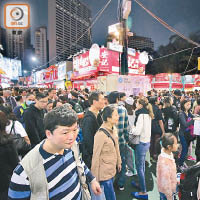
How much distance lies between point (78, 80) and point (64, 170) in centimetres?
→ 2325

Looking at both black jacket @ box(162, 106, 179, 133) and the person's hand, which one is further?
black jacket @ box(162, 106, 179, 133)

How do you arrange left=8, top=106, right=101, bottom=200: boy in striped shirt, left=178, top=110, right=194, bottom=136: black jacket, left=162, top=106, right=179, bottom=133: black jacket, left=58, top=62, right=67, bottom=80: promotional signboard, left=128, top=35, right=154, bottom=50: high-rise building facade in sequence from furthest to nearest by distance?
left=128, top=35, right=154, bottom=50: high-rise building facade
left=58, top=62, right=67, bottom=80: promotional signboard
left=162, top=106, right=179, bottom=133: black jacket
left=178, top=110, right=194, bottom=136: black jacket
left=8, top=106, right=101, bottom=200: boy in striped shirt

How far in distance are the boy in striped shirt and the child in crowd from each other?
1.36 metres

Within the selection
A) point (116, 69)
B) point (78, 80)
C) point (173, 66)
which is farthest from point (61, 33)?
point (173, 66)

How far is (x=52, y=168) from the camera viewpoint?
1397mm

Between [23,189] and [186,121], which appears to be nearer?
[23,189]

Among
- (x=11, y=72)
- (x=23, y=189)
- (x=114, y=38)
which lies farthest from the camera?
(x=11, y=72)

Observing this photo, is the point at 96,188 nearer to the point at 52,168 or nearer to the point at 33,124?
the point at 52,168

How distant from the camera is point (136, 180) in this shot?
398 centimetres

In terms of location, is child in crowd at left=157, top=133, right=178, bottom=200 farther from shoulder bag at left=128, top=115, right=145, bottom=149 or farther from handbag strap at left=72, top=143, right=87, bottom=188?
handbag strap at left=72, top=143, right=87, bottom=188

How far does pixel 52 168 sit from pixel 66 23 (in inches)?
1251

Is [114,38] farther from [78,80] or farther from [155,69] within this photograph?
[155,69]

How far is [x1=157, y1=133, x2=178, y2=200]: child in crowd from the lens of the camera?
90.0 inches

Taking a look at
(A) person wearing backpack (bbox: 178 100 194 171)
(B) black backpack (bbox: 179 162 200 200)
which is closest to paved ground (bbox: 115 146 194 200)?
(A) person wearing backpack (bbox: 178 100 194 171)
